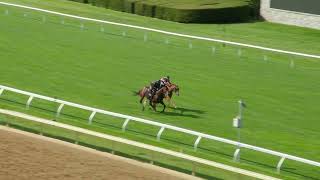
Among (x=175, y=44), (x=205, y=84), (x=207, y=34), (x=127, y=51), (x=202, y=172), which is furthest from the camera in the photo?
(x=207, y=34)

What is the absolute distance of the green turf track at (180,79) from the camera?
16766 millimetres

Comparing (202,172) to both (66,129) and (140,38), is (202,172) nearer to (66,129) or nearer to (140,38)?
(66,129)

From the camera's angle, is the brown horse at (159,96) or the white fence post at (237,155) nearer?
the white fence post at (237,155)

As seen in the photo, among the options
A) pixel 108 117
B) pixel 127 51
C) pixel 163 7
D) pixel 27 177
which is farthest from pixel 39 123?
pixel 163 7

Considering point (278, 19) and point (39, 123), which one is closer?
point (39, 123)

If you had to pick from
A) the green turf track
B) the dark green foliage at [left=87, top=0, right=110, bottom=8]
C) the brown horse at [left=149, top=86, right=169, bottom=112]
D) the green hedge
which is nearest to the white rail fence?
the green turf track

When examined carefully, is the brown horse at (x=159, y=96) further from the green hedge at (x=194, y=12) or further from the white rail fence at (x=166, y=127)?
the green hedge at (x=194, y=12)

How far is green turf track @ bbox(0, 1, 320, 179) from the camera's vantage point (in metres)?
16.8

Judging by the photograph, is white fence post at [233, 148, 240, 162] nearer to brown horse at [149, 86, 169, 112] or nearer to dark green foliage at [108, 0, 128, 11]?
brown horse at [149, 86, 169, 112]

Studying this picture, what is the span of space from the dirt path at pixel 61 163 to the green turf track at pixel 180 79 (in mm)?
1453

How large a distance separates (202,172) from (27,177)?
123 inches

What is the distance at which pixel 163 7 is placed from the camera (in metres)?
35.1

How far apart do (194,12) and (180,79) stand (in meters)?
12.4

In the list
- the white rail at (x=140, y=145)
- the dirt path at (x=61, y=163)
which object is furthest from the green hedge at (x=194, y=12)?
the dirt path at (x=61, y=163)
